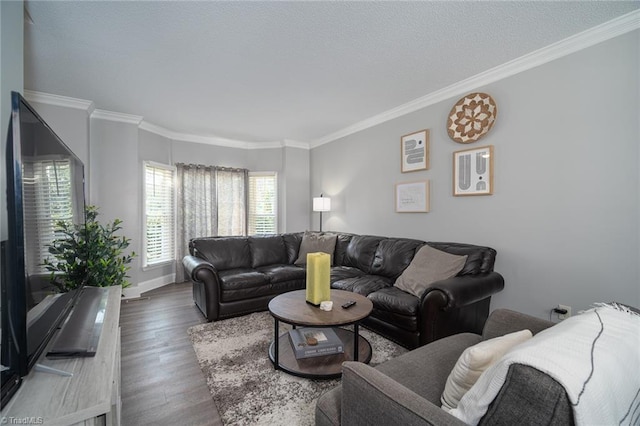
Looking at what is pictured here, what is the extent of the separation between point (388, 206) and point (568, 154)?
A: 6.71 feet

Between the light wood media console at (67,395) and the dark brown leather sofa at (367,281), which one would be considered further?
the dark brown leather sofa at (367,281)

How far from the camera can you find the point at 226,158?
549 centimetres

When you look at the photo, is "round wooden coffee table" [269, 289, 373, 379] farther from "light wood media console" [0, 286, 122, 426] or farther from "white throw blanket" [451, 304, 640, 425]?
"white throw blanket" [451, 304, 640, 425]

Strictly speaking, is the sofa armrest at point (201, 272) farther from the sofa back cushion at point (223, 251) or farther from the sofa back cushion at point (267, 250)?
the sofa back cushion at point (267, 250)

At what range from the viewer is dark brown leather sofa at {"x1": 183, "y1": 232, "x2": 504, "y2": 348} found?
2.33 m

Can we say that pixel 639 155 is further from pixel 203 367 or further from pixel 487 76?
pixel 203 367

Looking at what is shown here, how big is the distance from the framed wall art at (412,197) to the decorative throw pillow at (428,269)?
713mm

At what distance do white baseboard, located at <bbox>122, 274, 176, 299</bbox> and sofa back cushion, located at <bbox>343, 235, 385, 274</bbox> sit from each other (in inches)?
125

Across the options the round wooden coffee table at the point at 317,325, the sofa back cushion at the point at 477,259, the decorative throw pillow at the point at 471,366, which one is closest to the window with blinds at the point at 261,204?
the round wooden coffee table at the point at 317,325

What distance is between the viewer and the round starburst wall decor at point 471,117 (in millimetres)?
2815

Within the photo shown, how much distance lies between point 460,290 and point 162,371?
253 cm

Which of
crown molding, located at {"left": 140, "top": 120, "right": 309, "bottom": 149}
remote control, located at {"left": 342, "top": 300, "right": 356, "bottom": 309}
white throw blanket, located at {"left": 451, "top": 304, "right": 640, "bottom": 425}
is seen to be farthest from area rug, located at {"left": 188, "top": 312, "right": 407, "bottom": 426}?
crown molding, located at {"left": 140, "top": 120, "right": 309, "bottom": 149}

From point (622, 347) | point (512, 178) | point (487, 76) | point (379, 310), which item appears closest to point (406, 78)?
point (487, 76)

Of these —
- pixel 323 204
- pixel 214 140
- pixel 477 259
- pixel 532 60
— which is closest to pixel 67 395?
pixel 477 259
